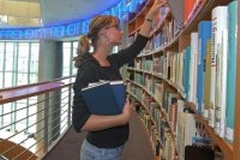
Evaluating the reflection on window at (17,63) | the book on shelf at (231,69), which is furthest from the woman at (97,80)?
the reflection on window at (17,63)

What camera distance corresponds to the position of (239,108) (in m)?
0.70

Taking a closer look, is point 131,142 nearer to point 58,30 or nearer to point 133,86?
point 133,86

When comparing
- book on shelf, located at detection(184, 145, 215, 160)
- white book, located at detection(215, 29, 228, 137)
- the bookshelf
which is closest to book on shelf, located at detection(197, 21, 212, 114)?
the bookshelf

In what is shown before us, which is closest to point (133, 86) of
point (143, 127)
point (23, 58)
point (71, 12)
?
point (143, 127)

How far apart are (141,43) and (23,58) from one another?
12262 millimetres

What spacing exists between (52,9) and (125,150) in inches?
291

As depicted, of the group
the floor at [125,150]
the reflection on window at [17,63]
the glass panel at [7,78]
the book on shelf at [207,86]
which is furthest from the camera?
the glass panel at [7,78]

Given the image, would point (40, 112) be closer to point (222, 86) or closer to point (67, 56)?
point (222, 86)

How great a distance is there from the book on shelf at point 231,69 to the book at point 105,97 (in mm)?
863

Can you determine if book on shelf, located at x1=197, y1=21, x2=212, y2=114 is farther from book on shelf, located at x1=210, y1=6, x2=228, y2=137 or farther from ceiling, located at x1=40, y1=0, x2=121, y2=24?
ceiling, located at x1=40, y1=0, x2=121, y2=24

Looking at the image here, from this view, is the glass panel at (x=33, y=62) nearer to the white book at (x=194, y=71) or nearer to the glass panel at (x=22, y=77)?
the glass panel at (x=22, y=77)

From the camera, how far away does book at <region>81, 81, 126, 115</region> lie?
1.58 m

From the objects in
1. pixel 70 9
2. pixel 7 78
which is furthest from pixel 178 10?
pixel 7 78

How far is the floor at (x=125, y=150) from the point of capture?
4.03 m
